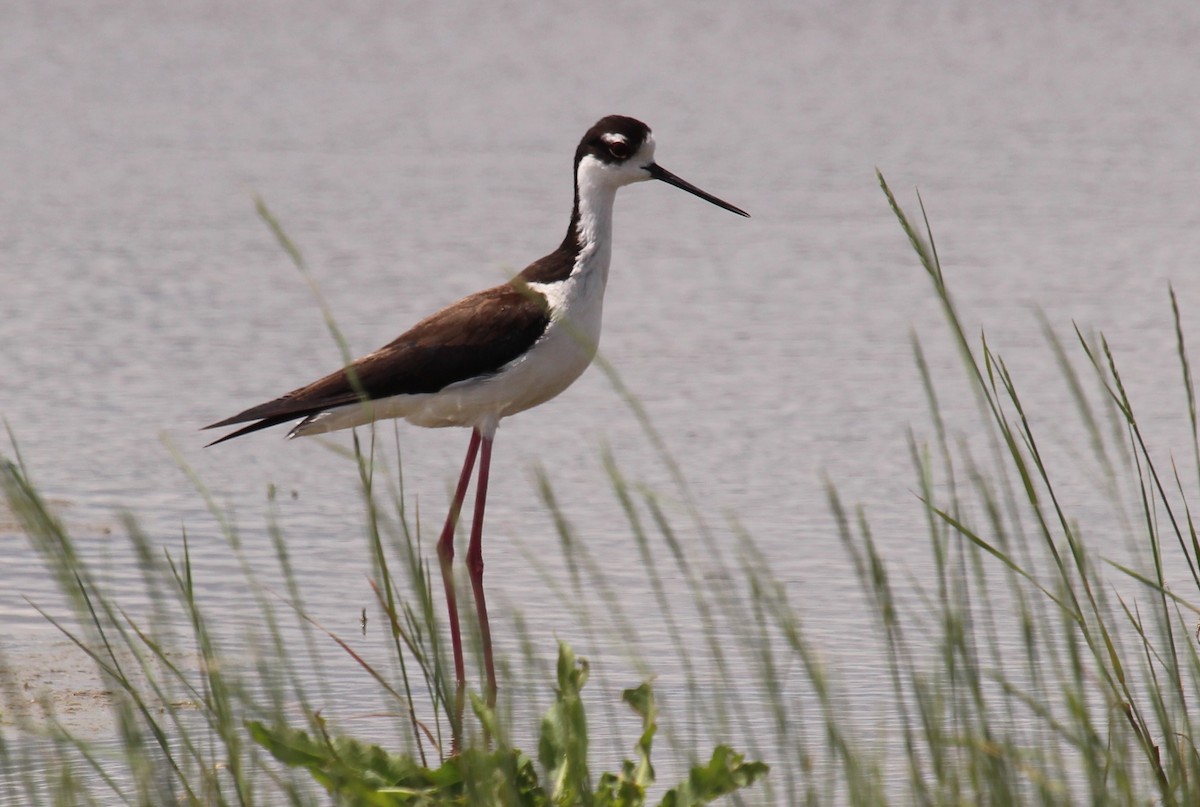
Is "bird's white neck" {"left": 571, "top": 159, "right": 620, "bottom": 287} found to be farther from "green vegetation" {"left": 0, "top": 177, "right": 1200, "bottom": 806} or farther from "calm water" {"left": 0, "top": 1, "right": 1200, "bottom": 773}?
"green vegetation" {"left": 0, "top": 177, "right": 1200, "bottom": 806}

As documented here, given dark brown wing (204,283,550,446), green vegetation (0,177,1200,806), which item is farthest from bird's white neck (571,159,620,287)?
green vegetation (0,177,1200,806)

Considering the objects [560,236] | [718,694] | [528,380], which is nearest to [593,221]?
[528,380]

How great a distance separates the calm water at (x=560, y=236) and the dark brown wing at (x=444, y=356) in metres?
0.66

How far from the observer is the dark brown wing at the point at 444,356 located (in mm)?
5668

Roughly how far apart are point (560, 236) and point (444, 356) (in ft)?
18.7

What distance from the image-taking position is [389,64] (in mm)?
19359

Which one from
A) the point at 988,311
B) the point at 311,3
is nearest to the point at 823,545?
the point at 988,311

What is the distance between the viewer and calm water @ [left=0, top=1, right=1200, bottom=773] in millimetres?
7086

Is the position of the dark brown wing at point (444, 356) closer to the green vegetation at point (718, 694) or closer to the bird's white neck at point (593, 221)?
the bird's white neck at point (593, 221)

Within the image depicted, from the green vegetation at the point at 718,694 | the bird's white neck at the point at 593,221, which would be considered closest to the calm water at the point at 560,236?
the green vegetation at the point at 718,694

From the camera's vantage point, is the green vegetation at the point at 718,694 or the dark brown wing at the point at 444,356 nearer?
the green vegetation at the point at 718,694

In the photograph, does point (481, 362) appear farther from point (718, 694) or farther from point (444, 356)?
point (718, 694)

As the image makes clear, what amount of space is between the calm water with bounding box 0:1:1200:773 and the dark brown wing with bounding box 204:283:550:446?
0.66 metres

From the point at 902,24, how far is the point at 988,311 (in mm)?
12740
